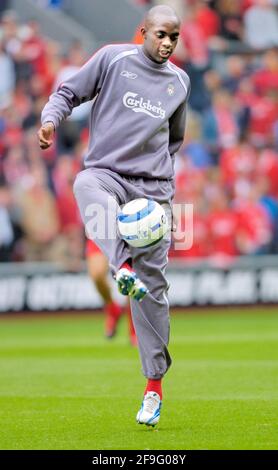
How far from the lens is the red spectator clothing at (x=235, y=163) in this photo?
2012 centimetres

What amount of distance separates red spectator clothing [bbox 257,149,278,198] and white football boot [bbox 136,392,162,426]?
12.9 metres

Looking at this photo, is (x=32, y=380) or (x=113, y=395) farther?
(x=32, y=380)

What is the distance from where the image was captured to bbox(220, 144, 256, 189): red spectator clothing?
20.1m

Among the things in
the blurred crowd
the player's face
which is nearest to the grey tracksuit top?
the player's face

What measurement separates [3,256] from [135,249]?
1109 centimetres

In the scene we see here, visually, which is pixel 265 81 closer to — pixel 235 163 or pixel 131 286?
pixel 235 163

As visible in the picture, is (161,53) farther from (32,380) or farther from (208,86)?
(208,86)

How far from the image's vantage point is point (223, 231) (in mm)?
19203

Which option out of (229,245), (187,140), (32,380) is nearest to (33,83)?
(187,140)

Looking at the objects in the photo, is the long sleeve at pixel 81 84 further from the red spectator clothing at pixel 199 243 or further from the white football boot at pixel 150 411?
the red spectator clothing at pixel 199 243

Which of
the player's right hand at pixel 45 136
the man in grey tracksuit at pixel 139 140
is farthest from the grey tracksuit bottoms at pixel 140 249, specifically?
the player's right hand at pixel 45 136

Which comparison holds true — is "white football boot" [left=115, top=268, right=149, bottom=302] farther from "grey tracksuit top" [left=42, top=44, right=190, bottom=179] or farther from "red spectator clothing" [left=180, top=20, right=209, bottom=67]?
"red spectator clothing" [left=180, top=20, right=209, bottom=67]

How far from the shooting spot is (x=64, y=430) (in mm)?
7324
